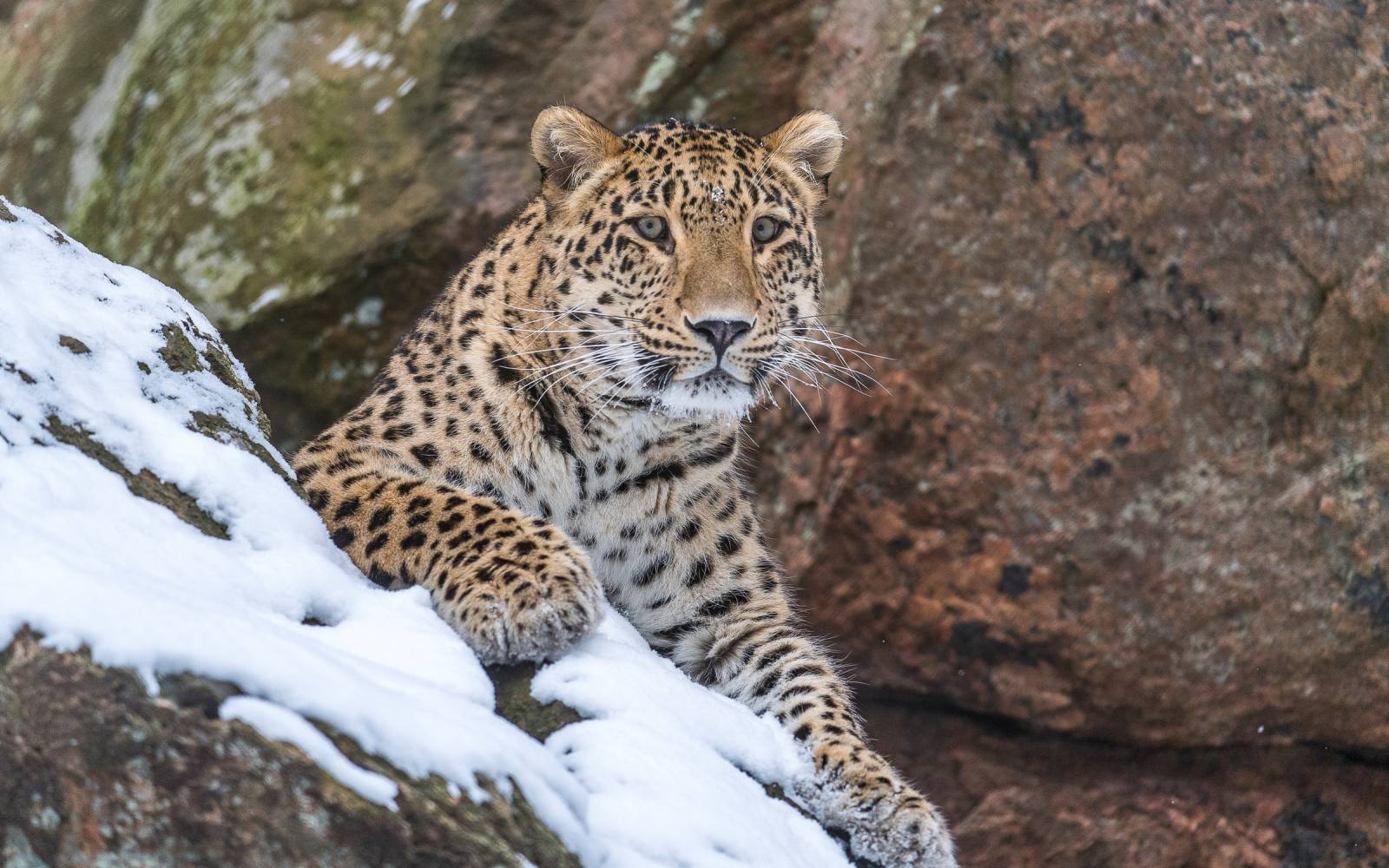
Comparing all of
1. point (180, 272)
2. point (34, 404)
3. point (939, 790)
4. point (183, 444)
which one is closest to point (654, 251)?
point (183, 444)

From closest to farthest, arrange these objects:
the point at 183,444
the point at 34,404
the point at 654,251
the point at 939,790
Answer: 1. the point at 34,404
2. the point at 183,444
3. the point at 654,251
4. the point at 939,790

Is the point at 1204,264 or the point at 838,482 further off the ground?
the point at 1204,264

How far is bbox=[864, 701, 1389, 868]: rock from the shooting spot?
27.1ft

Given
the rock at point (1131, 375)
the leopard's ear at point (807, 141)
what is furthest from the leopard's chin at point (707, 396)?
the rock at point (1131, 375)

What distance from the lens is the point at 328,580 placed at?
432cm

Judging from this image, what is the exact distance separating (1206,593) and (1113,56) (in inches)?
110

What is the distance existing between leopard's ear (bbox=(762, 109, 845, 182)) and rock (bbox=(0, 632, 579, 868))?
158 inches

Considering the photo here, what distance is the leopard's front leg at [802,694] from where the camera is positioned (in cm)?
511

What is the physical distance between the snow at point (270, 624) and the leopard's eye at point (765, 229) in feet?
6.08

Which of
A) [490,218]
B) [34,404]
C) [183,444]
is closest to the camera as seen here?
[34,404]

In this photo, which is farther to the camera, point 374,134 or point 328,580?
point 374,134

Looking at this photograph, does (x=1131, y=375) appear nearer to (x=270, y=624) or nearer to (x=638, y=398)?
(x=638, y=398)

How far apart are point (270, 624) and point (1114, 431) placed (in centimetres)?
535

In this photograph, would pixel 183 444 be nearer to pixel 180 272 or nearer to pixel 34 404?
pixel 34 404
